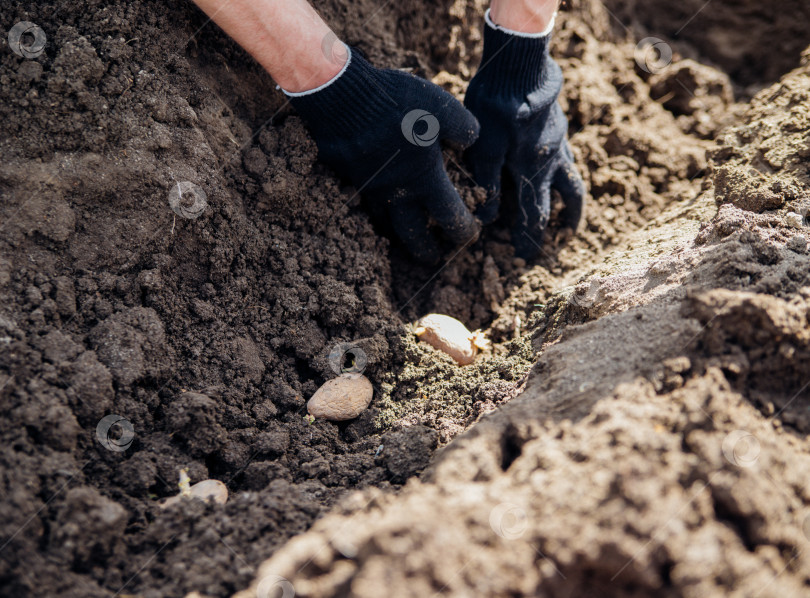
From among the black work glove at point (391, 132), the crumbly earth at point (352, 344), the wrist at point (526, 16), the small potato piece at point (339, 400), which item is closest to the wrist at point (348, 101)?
the black work glove at point (391, 132)

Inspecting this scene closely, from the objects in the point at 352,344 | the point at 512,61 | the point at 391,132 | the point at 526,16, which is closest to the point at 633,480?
the point at 352,344

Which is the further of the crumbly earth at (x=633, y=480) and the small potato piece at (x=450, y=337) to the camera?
the small potato piece at (x=450, y=337)

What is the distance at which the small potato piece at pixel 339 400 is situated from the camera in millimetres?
2055

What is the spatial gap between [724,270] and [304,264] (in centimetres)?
152

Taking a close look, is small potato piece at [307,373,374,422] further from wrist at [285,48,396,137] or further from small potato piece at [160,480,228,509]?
wrist at [285,48,396,137]

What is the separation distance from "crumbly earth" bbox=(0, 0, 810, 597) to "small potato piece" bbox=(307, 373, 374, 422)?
61mm

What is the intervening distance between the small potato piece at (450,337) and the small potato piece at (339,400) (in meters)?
0.38

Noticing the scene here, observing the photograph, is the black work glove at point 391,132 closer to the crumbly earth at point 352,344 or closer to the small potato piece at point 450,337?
the crumbly earth at point 352,344

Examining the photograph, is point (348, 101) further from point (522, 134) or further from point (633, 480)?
point (633, 480)

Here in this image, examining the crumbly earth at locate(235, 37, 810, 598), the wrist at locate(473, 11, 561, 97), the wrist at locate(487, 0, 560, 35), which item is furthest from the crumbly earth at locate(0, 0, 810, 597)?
the wrist at locate(487, 0, 560, 35)

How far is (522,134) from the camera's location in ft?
8.74

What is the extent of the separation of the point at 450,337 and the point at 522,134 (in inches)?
41.1

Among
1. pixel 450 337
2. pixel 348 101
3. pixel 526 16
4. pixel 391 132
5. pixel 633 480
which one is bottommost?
pixel 450 337

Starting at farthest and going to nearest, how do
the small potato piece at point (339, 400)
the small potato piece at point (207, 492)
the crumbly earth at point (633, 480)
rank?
the small potato piece at point (339, 400), the small potato piece at point (207, 492), the crumbly earth at point (633, 480)
